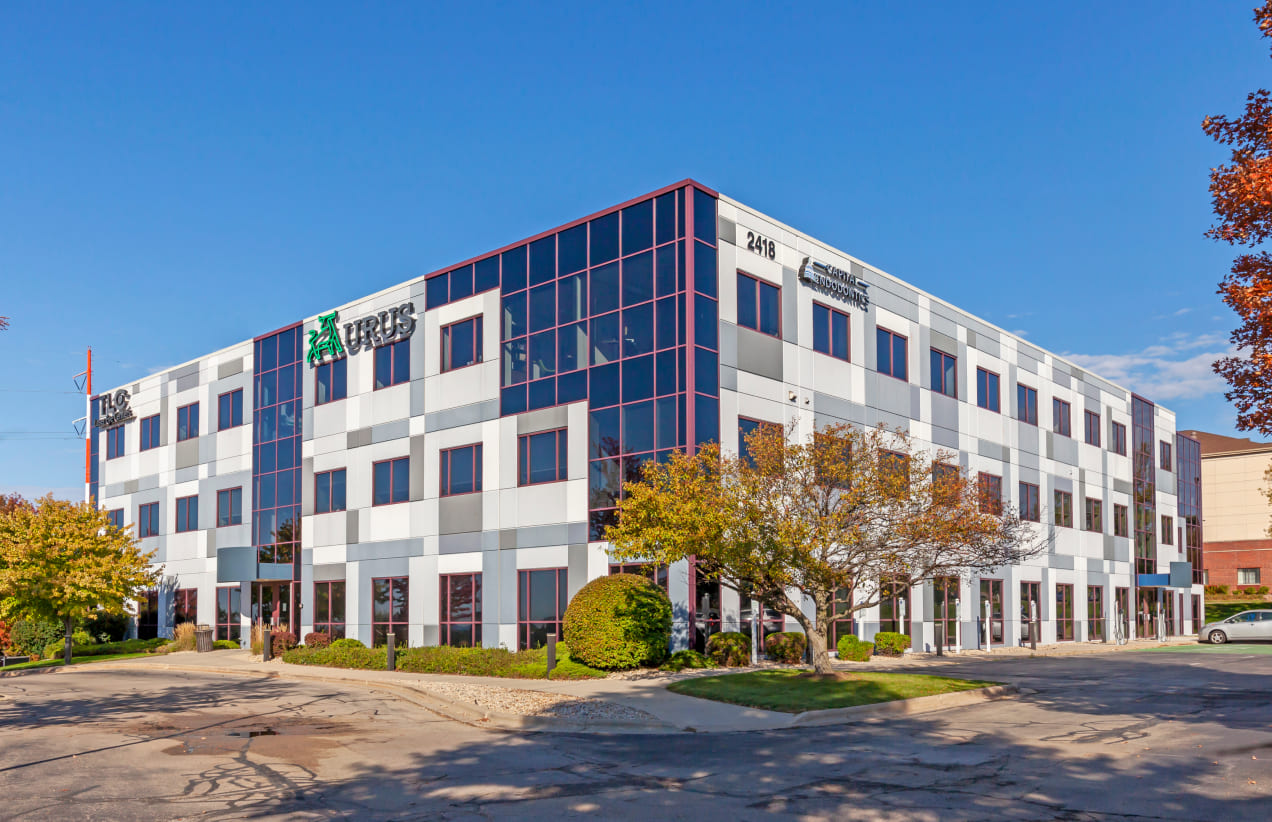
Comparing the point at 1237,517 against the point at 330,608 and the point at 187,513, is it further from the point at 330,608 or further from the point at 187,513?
the point at 187,513

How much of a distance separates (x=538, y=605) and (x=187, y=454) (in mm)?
25200

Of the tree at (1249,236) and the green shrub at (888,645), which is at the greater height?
the tree at (1249,236)

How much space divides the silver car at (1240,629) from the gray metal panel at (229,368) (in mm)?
45172

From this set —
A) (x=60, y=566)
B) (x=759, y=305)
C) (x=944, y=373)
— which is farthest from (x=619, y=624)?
(x=60, y=566)

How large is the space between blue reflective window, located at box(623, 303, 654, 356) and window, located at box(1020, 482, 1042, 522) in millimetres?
20961

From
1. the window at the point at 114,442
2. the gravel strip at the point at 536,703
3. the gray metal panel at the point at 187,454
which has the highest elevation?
the window at the point at 114,442

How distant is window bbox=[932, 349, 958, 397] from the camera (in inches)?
1585

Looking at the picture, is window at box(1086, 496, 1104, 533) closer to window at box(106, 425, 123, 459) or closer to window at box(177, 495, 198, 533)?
window at box(177, 495, 198, 533)

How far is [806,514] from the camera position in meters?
23.1

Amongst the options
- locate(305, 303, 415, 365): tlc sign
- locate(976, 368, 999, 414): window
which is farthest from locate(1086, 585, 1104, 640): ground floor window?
locate(305, 303, 415, 365): tlc sign

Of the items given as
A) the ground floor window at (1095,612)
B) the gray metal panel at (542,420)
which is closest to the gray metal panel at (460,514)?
the gray metal panel at (542,420)

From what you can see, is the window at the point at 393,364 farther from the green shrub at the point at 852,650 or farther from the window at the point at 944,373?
the window at the point at 944,373

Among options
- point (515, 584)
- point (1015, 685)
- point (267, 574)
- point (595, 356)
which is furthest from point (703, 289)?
point (267, 574)

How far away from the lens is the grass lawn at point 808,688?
20516 mm
